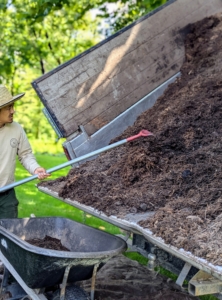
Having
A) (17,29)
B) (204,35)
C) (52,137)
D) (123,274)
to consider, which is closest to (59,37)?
(17,29)

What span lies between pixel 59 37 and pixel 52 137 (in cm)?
1137

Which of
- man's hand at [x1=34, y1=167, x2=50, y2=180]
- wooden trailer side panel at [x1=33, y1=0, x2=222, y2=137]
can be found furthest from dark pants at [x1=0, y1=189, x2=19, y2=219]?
wooden trailer side panel at [x1=33, y1=0, x2=222, y2=137]

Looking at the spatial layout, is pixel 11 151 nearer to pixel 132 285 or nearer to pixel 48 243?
pixel 48 243

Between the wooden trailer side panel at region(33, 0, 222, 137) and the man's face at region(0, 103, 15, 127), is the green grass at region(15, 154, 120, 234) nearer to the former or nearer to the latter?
the wooden trailer side panel at region(33, 0, 222, 137)

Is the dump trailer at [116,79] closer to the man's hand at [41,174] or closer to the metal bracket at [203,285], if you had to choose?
the man's hand at [41,174]

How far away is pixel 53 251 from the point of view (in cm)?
294

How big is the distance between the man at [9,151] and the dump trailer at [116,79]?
325 millimetres

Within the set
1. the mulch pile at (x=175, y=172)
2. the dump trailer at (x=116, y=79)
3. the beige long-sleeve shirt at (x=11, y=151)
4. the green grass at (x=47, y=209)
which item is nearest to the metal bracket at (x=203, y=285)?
the mulch pile at (x=175, y=172)

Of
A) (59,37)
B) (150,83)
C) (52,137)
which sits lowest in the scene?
(52,137)

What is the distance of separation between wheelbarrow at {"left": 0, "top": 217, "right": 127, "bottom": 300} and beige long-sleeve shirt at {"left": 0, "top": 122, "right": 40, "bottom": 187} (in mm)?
591

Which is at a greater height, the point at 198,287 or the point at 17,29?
the point at 17,29

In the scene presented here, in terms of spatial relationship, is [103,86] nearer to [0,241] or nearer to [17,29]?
[0,241]

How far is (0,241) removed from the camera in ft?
11.9

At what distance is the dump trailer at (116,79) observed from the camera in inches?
183
